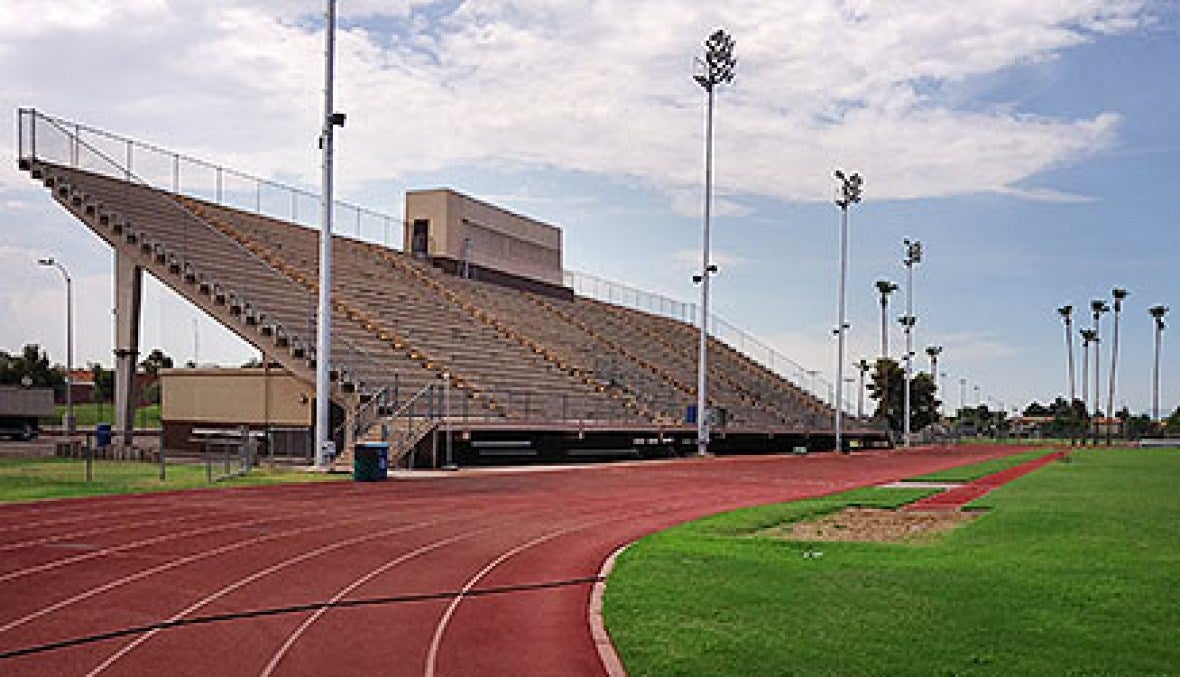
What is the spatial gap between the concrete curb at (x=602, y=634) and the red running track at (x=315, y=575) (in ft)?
0.38

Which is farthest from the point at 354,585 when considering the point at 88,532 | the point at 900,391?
the point at 900,391

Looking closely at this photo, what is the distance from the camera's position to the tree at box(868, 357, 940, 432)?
355 feet

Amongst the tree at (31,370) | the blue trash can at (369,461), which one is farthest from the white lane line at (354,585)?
the tree at (31,370)

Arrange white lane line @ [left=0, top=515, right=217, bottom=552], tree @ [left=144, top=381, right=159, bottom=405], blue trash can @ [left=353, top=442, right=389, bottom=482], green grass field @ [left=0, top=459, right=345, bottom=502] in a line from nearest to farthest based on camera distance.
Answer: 1. white lane line @ [left=0, top=515, right=217, bottom=552]
2. green grass field @ [left=0, top=459, right=345, bottom=502]
3. blue trash can @ [left=353, top=442, right=389, bottom=482]
4. tree @ [left=144, top=381, right=159, bottom=405]

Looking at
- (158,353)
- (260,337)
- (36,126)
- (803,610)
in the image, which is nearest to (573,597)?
(803,610)

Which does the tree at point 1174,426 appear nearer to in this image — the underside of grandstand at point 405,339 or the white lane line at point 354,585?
the underside of grandstand at point 405,339

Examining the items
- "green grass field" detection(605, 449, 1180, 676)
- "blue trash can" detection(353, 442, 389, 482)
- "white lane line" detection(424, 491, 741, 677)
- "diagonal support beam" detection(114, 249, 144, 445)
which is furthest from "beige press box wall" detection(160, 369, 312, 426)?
"green grass field" detection(605, 449, 1180, 676)

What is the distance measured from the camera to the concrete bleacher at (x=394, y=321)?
36250mm

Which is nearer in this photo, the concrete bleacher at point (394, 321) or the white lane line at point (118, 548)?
the white lane line at point (118, 548)

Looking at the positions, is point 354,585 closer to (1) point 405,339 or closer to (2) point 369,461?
(2) point 369,461

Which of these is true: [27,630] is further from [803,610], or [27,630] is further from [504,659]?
[803,610]

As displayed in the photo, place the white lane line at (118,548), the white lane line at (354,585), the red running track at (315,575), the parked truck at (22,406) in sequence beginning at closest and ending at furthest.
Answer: the white lane line at (354,585) → the red running track at (315,575) → the white lane line at (118,548) → the parked truck at (22,406)

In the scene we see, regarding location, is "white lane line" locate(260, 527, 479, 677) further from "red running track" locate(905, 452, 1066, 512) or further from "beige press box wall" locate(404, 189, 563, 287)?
"beige press box wall" locate(404, 189, 563, 287)

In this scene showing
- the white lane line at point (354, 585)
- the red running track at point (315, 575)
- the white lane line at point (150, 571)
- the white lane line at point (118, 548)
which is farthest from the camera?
the white lane line at point (118, 548)
